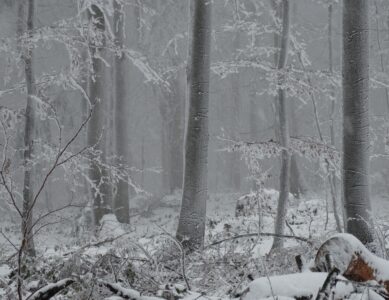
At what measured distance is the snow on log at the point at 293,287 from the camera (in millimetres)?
2297

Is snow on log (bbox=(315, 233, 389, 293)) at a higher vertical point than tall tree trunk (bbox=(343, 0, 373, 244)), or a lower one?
lower

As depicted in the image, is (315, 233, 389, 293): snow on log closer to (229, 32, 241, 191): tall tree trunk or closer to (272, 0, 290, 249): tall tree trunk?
(272, 0, 290, 249): tall tree trunk

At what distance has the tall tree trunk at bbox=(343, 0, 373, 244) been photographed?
15.1 feet

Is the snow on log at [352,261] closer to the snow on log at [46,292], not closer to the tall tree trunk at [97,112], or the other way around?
the snow on log at [46,292]

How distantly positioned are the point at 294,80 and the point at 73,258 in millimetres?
5836

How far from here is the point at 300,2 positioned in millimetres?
29938

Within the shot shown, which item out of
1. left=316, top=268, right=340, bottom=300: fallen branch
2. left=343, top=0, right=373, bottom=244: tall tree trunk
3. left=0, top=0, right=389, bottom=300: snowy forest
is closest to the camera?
left=316, top=268, right=340, bottom=300: fallen branch

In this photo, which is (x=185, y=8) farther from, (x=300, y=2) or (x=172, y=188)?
(x=300, y=2)

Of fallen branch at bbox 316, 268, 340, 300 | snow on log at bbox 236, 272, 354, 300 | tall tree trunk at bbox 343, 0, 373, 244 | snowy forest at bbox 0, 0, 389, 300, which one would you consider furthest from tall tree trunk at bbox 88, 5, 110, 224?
fallen branch at bbox 316, 268, 340, 300

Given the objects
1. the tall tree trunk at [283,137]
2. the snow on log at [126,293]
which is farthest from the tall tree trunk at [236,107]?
the snow on log at [126,293]

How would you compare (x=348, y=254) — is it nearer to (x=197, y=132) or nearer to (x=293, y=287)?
(x=293, y=287)

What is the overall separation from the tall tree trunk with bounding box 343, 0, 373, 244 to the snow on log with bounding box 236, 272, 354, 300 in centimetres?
225

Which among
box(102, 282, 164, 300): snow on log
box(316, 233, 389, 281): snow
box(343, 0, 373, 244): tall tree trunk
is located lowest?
box(102, 282, 164, 300): snow on log

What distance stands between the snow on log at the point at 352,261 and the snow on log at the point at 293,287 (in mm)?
163
